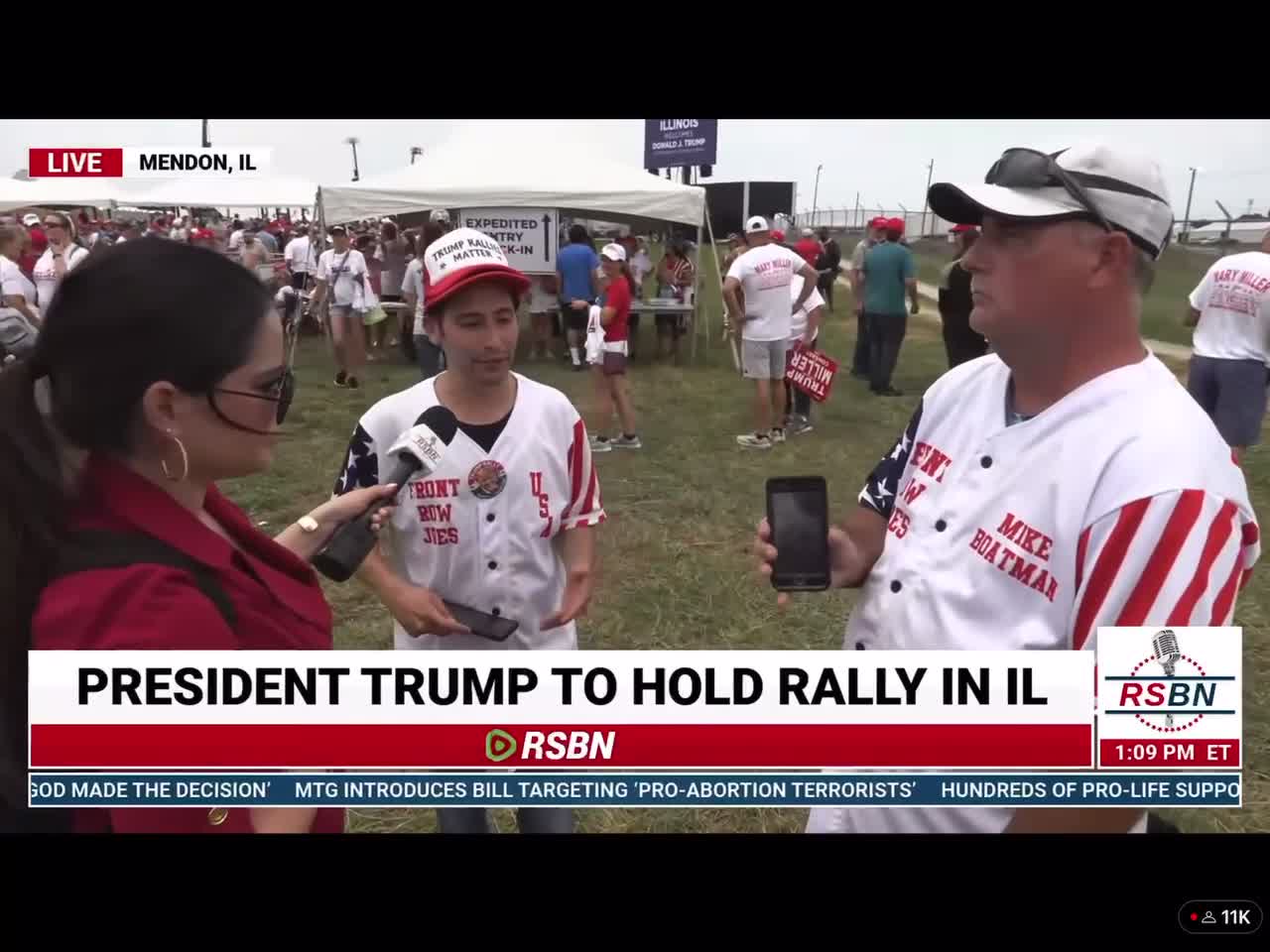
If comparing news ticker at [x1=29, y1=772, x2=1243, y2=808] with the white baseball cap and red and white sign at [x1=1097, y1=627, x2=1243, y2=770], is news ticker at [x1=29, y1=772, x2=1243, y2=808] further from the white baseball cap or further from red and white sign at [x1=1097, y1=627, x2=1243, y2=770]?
the white baseball cap

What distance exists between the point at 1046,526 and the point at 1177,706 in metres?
0.39

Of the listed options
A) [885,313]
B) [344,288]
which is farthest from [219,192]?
[885,313]

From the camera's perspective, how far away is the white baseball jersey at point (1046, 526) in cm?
89

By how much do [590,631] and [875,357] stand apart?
4679mm

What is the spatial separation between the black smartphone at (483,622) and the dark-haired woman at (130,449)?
455 millimetres

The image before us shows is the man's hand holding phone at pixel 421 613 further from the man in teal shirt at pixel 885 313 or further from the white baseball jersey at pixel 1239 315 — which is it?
the man in teal shirt at pixel 885 313

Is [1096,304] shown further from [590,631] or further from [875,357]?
[875,357]

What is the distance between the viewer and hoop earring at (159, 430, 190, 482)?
39.3 inches

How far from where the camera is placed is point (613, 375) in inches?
194

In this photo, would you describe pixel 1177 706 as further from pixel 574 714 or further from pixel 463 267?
pixel 463 267

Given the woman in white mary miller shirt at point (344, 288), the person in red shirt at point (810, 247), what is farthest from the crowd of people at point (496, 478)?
the person in red shirt at point (810, 247)

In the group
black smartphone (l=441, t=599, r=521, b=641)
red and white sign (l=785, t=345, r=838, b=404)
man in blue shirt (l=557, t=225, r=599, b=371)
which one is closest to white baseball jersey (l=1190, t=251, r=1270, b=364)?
red and white sign (l=785, t=345, r=838, b=404)
